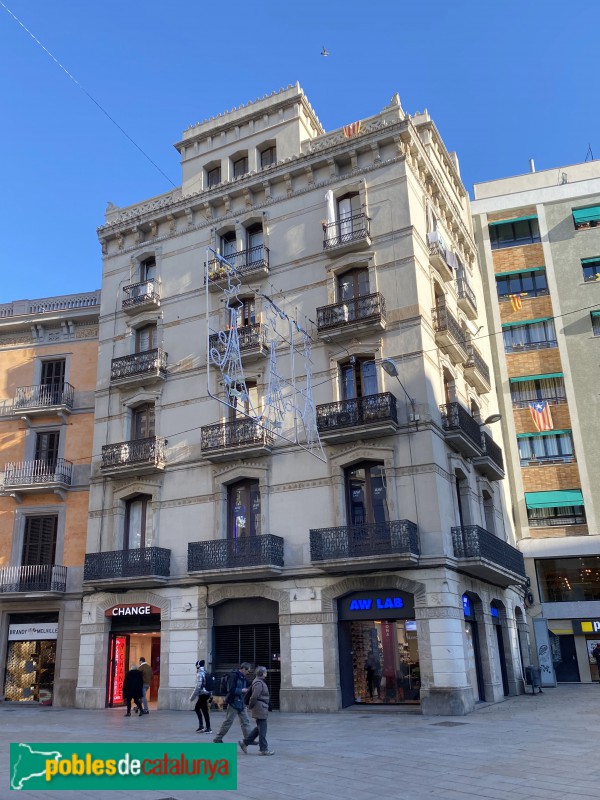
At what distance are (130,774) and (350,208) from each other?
826 inches

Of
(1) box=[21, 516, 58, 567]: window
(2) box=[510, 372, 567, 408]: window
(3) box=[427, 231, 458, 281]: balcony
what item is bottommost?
(1) box=[21, 516, 58, 567]: window

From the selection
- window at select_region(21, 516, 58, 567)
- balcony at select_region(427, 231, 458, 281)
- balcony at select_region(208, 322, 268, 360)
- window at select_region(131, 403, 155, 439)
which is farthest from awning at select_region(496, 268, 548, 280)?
window at select_region(21, 516, 58, 567)

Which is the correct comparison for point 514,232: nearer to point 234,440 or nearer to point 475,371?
point 475,371

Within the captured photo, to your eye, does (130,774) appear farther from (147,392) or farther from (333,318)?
(147,392)

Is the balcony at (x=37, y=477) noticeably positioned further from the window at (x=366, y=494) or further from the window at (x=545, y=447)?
the window at (x=545, y=447)

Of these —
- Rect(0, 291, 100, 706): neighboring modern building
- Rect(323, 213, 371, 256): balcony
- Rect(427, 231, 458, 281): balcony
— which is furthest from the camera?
Rect(0, 291, 100, 706): neighboring modern building

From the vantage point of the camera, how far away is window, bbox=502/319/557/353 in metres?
34.3

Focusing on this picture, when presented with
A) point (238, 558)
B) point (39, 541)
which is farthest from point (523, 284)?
point (39, 541)

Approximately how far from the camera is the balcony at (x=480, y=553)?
68.2 feet

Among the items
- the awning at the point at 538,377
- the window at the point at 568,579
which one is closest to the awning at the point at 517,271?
the awning at the point at 538,377

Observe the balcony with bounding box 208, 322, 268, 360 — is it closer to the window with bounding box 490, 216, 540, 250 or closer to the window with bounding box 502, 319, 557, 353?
the window with bounding box 502, 319, 557, 353

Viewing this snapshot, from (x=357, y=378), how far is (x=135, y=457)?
8407 millimetres

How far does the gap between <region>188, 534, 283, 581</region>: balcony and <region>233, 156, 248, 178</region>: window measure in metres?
14.6

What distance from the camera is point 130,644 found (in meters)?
25.0
